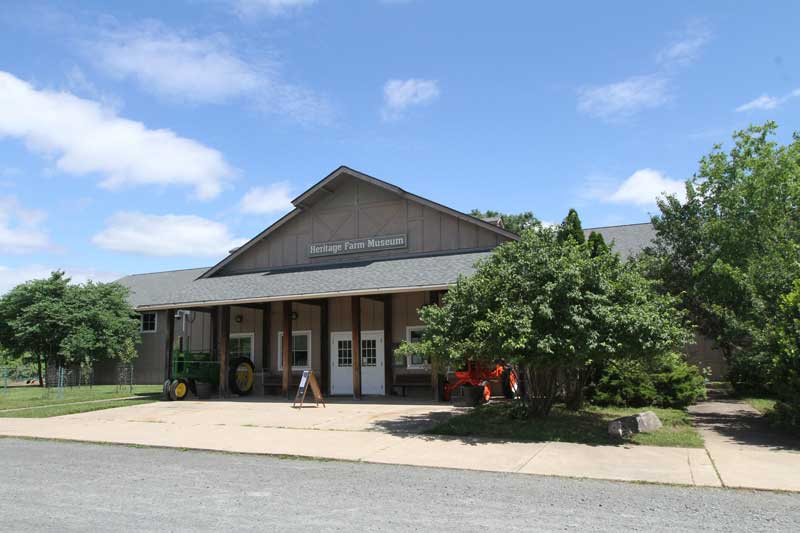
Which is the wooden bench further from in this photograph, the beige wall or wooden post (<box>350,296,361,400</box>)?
the beige wall

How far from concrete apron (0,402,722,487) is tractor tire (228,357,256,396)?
5102 mm

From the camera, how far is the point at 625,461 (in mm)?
8883

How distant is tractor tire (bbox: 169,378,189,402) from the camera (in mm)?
19094

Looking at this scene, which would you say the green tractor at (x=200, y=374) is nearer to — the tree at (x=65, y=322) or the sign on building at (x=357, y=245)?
the sign on building at (x=357, y=245)

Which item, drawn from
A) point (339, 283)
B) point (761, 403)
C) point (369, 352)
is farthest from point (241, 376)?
point (761, 403)

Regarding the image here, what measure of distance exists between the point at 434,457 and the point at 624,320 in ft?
12.5

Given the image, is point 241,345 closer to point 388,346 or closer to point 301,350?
point 301,350

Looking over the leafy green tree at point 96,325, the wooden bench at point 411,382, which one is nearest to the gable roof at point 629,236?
the wooden bench at point 411,382

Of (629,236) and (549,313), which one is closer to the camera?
(549,313)

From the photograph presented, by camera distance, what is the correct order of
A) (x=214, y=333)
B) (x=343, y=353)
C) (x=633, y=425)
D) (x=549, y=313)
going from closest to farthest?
(x=549, y=313) → (x=633, y=425) → (x=343, y=353) → (x=214, y=333)

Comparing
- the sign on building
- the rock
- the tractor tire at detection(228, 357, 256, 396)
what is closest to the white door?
the sign on building

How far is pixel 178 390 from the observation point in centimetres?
1923

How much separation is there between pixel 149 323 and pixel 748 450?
2705cm

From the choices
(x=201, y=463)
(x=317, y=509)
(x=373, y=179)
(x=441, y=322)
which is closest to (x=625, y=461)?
(x=441, y=322)
